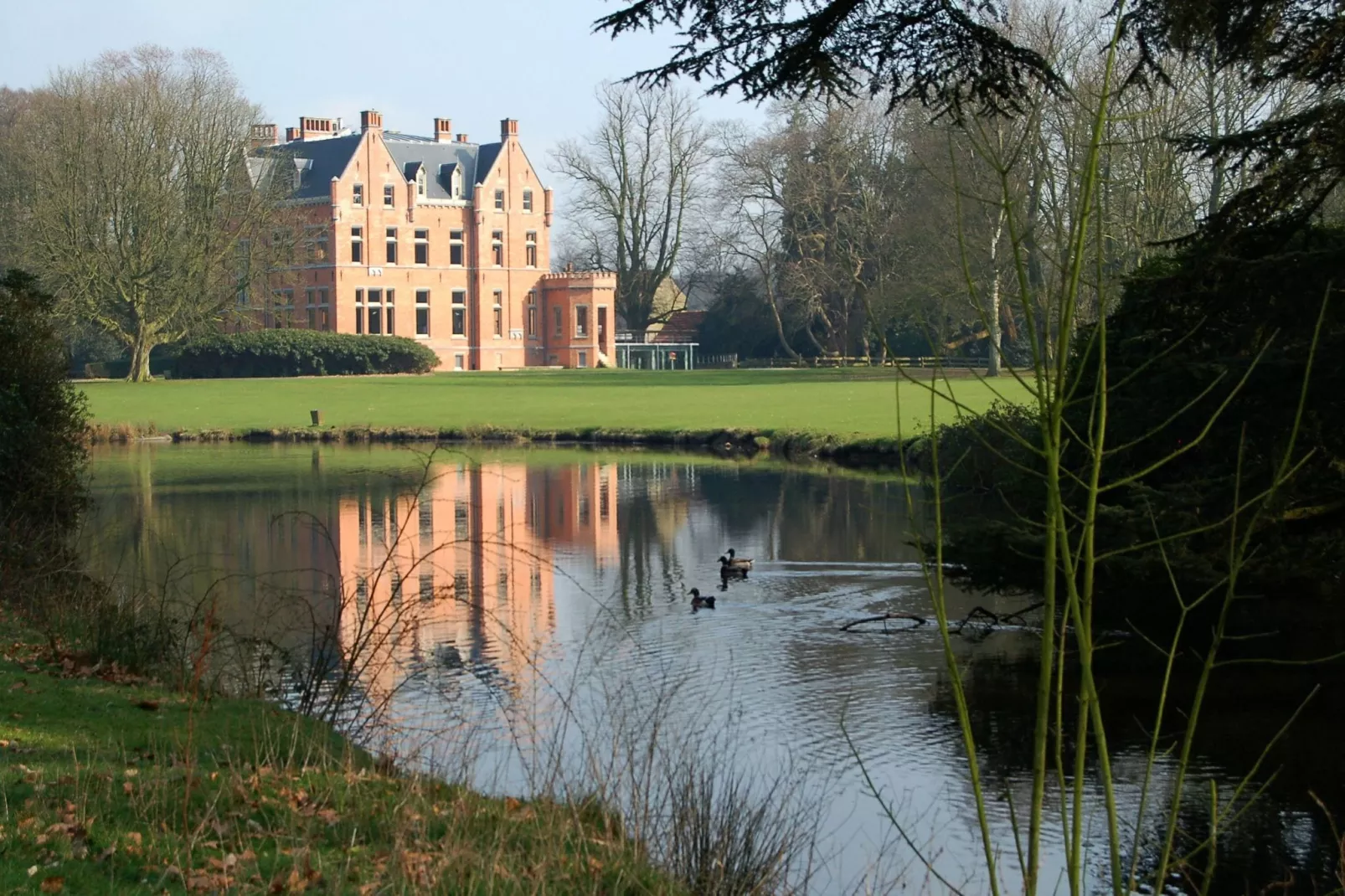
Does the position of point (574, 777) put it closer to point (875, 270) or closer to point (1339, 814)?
point (1339, 814)

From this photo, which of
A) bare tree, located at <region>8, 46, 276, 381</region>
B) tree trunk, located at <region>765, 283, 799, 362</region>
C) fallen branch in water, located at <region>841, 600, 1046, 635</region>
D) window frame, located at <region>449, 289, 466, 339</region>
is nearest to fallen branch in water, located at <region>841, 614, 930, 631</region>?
fallen branch in water, located at <region>841, 600, 1046, 635</region>

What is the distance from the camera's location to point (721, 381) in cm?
5125

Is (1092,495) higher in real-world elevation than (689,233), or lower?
lower

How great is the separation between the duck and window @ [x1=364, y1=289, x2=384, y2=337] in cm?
5132

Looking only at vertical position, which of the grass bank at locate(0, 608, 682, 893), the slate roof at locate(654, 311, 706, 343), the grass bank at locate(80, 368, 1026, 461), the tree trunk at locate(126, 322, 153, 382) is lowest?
the grass bank at locate(0, 608, 682, 893)

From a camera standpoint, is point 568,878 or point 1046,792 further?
point 1046,792

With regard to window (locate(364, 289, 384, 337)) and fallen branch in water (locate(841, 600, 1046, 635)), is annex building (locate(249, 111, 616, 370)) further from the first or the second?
fallen branch in water (locate(841, 600, 1046, 635))

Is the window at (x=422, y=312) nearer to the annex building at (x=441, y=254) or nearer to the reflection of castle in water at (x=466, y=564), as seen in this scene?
the annex building at (x=441, y=254)

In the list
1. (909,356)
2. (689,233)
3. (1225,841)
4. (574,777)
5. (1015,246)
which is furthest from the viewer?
(689,233)

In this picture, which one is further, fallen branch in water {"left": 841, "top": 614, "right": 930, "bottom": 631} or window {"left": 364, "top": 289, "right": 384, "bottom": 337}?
window {"left": 364, "top": 289, "right": 384, "bottom": 337}

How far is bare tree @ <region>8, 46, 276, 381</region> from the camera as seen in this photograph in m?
45.5

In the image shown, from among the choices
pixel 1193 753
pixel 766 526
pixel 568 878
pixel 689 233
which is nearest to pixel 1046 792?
pixel 1193 753

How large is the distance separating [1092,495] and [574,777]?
4153 mm

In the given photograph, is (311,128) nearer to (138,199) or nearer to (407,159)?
(407,159)
